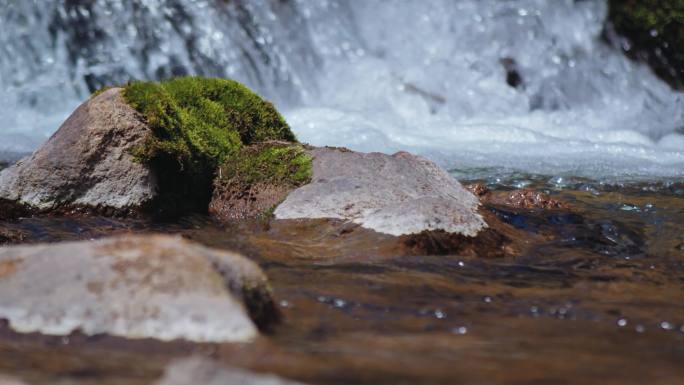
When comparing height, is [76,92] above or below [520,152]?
above

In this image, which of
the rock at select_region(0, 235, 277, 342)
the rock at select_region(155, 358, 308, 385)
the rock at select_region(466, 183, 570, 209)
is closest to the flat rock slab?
the rock at select_region(466, 183, 570, 209)

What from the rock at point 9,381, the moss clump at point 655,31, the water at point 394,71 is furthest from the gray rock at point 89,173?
the moss clump at point 655,31

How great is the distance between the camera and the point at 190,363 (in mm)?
2367

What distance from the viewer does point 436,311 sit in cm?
387

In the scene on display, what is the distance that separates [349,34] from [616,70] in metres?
4.44

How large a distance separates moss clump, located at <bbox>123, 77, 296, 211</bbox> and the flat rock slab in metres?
0.75

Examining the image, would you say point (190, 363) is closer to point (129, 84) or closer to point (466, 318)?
point (466, 318)

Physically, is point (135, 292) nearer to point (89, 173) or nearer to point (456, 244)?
point (456, 244)

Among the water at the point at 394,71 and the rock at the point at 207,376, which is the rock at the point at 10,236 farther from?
the water at the point at 394,71

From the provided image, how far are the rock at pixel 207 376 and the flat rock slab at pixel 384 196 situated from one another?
2.95 m

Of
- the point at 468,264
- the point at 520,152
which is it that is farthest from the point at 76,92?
the point at 468,264

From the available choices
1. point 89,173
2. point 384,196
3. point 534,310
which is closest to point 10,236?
point 89,173

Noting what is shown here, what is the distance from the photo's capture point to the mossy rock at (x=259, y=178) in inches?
244

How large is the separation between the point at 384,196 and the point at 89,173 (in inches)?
77.8
